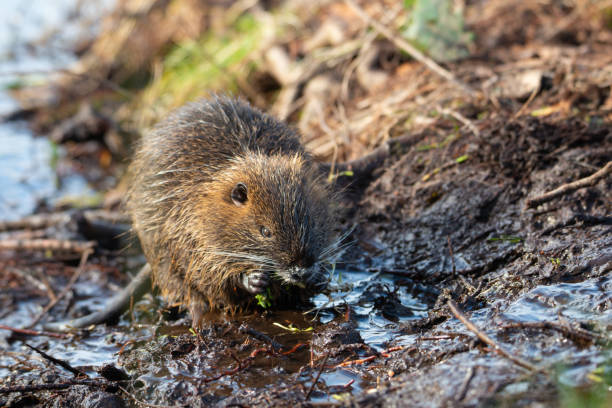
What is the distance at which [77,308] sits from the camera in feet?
15.0

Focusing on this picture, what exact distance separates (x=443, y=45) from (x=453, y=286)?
299cm

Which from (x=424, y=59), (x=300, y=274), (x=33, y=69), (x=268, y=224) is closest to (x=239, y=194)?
(x=268, y=224)

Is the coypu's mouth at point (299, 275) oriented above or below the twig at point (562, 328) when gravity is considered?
above

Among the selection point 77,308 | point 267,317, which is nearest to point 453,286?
point 267,317

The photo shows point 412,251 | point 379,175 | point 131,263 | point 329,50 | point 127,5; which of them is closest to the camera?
point 412,251

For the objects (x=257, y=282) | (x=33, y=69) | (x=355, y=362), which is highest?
(x=33, y=69)

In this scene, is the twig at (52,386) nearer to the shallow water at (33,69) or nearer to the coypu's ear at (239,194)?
the coypu's ear at (239,194)

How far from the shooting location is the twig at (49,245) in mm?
5270

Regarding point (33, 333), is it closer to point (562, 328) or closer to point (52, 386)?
point (52, 386)

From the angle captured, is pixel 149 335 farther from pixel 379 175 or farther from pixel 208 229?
pixel 379 175

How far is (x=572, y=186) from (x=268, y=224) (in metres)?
1.91

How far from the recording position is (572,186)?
3709mm

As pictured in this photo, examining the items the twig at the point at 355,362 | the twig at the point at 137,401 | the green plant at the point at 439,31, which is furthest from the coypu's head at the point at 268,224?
the green plant at the point at 439,31

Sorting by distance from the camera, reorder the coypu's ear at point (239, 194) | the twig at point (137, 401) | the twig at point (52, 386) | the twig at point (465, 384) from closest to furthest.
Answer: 1. the twig at point (465, 384)
2. the twig at point (137, 401)
3. the twig at point (52, 386)
4. the coypu's ear at point (239, 194)
